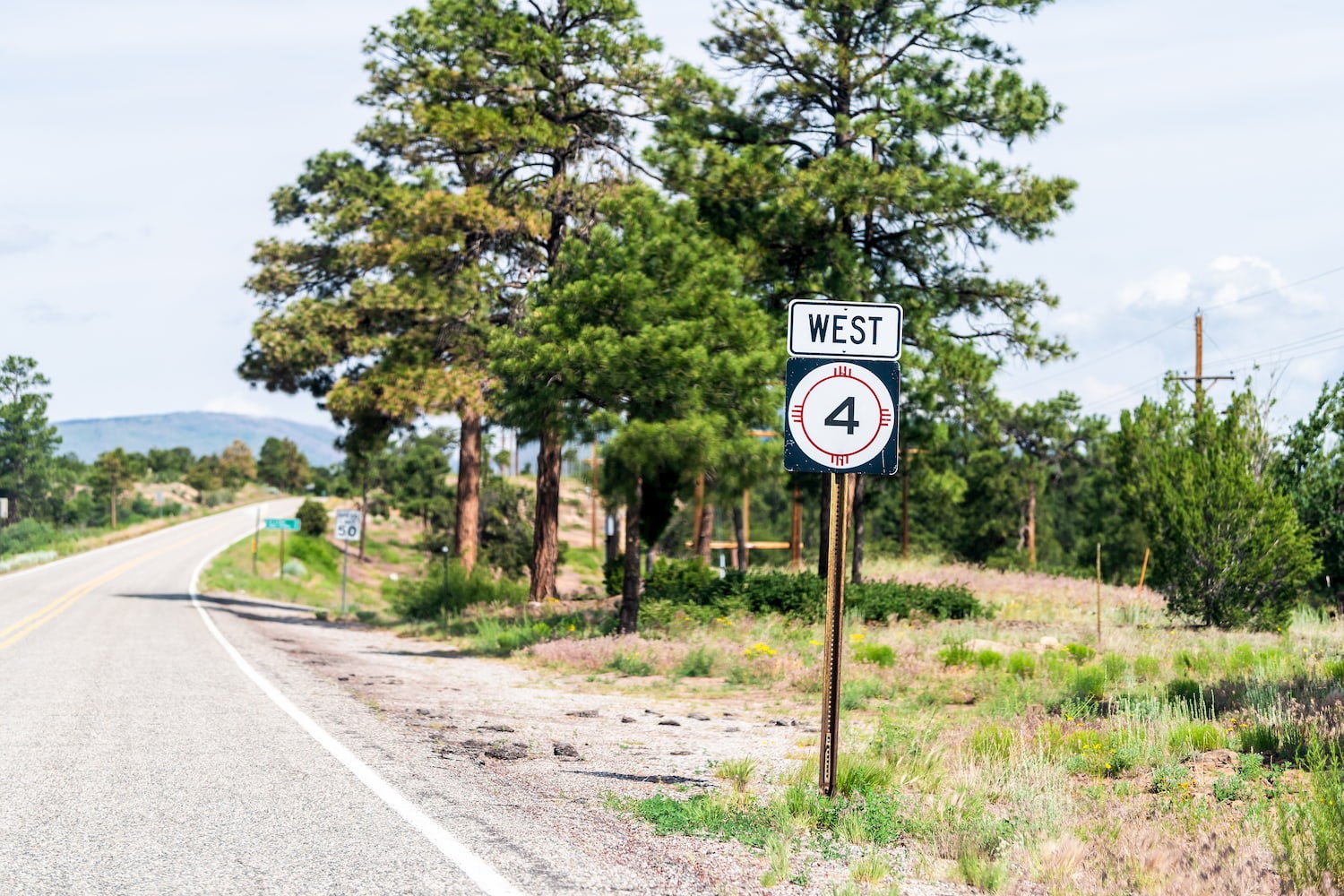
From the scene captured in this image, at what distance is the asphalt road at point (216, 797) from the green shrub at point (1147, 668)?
28.4ft

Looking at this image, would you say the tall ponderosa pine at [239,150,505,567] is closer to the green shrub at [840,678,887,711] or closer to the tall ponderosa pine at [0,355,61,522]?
the green shrub at [840,678,887,711]

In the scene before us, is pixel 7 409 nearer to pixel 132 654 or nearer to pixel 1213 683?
pixel 132 654

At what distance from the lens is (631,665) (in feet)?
54.4

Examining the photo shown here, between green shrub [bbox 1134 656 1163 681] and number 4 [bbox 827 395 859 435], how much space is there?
7.58m

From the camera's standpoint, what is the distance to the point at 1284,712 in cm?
980

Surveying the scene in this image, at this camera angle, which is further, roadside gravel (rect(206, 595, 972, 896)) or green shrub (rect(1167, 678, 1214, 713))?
green shrub (rect(1167, 678, 1214, 713))

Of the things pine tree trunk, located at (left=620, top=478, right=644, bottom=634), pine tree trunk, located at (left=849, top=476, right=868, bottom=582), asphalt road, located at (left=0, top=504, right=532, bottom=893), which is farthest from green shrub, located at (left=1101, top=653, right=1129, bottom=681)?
pine tree trunk, located at (left=849, top=476, right=868, bottom=582)

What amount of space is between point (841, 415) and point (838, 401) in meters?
0.09

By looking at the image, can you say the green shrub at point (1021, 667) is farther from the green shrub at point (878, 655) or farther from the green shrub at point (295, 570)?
the green shrub at point (295, 570)

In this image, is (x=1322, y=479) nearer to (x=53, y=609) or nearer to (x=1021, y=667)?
(x=1021, y=667)

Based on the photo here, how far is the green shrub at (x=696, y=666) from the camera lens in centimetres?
1630

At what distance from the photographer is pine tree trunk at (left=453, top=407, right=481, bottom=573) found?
3425 centimetres

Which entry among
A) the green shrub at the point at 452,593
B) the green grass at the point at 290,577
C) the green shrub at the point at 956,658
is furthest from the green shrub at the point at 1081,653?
the green grass at the point at 290,577

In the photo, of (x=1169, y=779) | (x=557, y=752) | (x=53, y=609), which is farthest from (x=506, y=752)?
(x=53, y=609)
